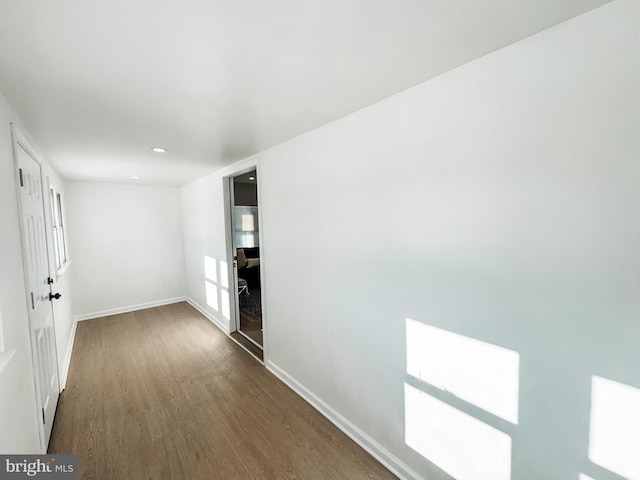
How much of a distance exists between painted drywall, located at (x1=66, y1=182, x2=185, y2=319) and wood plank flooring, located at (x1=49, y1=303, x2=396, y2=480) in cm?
147

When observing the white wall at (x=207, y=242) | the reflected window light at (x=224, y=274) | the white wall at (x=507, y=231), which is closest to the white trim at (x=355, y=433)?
the white wall at (x=507, y=231)

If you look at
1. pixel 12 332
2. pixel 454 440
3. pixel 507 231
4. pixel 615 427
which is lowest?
pixel 454 440

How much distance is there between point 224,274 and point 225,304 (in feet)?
1.47

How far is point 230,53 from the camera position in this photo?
1.14m

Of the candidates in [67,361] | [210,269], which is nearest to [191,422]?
[67,361]

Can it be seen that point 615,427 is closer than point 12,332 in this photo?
Yes

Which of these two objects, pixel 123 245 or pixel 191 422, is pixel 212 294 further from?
pixel 191 422

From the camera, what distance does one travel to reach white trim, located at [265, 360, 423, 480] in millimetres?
1654

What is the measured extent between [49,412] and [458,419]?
9.31ft

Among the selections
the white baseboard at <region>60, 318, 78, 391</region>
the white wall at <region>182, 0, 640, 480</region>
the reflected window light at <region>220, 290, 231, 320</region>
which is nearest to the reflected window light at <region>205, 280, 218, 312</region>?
the reflected window light at <region>220, 290, 231, 320</region>

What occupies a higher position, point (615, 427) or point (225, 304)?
point (615, 427)

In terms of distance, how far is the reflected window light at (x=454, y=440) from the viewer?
4.11ft

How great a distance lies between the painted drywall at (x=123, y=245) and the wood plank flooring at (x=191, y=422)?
4.82 feet

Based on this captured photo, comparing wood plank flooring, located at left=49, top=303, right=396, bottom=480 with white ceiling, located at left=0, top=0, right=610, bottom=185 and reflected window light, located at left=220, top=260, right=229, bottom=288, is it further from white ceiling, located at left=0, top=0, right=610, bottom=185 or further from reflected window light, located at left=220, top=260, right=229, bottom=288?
white ceiling, located at left=0, top=0, right=610, bottom=185
